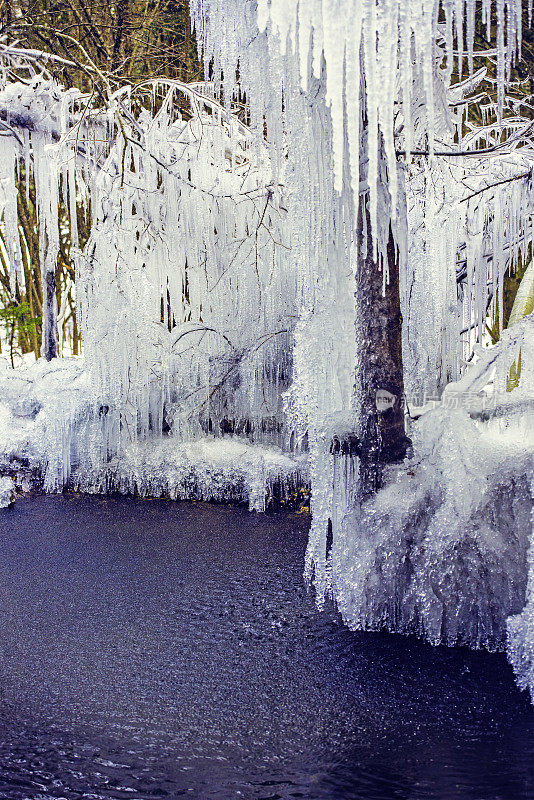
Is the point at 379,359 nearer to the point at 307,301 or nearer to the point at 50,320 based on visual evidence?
the point at 307,301

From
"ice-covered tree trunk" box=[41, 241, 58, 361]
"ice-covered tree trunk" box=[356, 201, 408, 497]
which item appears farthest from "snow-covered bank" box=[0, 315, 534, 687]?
"ice-covered tree trunk" box=[41, 241, 58, 361]

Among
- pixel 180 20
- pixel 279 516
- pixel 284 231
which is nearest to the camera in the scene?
pixel 279 516

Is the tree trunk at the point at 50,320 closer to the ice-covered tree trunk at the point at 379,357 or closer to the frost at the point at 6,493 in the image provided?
Answer: the frost at the point at 6,493

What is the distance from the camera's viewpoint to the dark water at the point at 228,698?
10.7 feet

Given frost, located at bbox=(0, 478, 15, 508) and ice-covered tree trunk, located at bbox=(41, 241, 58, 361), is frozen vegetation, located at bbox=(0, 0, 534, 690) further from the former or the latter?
frost, located at bbox=(0, 478, 15, 508)

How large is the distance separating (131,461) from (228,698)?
507 cm

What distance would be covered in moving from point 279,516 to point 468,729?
163 inches

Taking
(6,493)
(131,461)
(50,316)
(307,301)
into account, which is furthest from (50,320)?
(307,301)

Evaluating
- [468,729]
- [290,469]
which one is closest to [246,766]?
[468,729]

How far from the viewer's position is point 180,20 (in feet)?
46.1

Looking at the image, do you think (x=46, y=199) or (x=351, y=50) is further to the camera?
(x=46, y=199)

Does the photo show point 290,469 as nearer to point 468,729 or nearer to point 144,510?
point 144,510

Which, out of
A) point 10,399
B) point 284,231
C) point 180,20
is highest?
point 180,20

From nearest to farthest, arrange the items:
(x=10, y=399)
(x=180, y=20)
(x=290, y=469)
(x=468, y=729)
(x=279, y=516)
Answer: (x=468, y=729) → (x=279, y=516) → (x=290, y=469) → (x=10, y=399) → (x=180, y=20)
